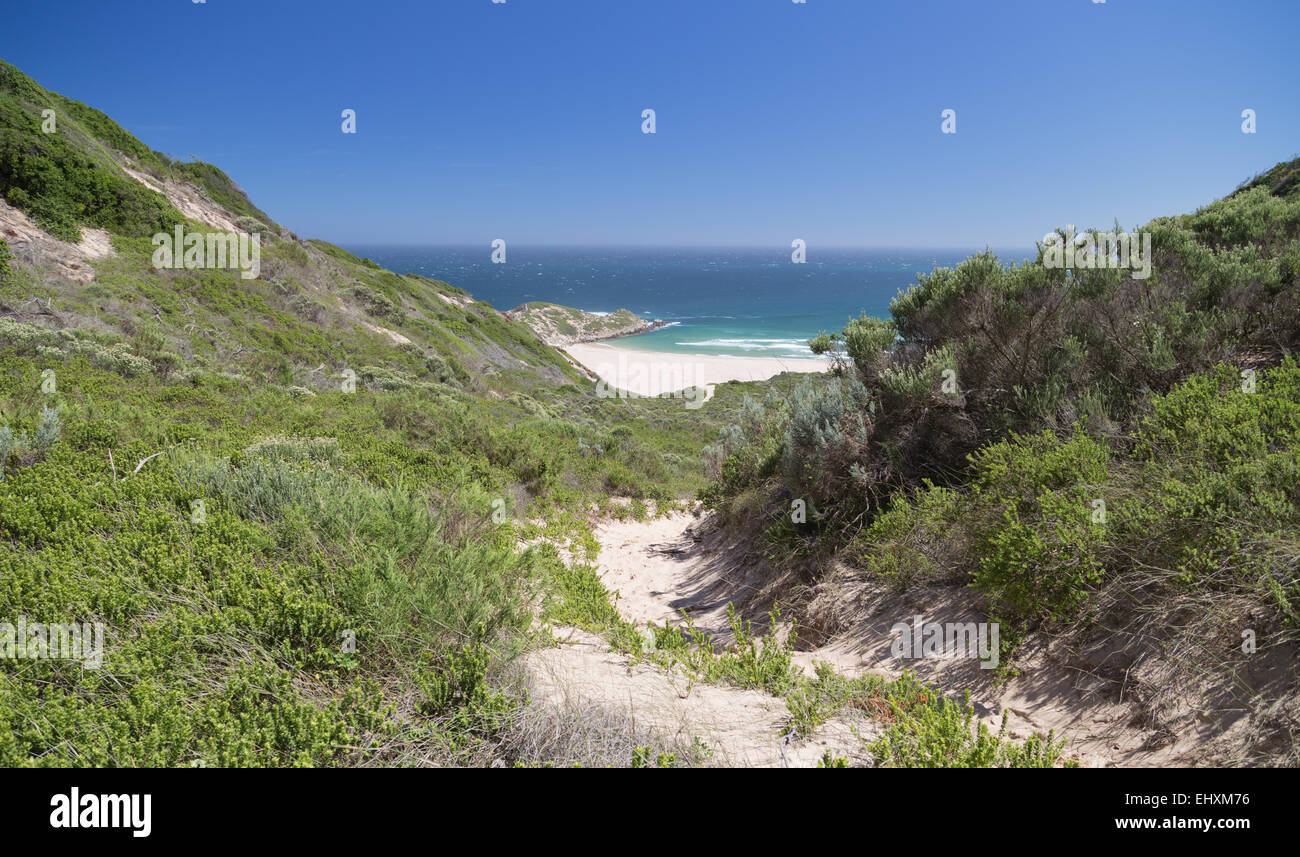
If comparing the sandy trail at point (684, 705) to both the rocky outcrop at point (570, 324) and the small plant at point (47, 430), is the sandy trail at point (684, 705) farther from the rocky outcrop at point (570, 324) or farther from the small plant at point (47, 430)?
the rocky outcrop at point (570, 324)

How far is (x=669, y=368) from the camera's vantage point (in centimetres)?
5122

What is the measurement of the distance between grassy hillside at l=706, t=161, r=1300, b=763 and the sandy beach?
34.6 m

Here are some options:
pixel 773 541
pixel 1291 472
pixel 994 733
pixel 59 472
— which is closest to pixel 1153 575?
pixel 1291 472

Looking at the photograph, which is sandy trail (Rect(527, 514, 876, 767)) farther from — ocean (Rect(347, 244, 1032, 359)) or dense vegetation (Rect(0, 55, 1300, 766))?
ocean (Rect(347, 244, 1032, 359))

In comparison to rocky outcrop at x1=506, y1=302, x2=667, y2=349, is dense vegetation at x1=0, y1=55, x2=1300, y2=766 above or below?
below

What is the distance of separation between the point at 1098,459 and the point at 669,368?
47170mm

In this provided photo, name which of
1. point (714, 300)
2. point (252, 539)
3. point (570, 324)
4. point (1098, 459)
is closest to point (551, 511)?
point (252, 539)

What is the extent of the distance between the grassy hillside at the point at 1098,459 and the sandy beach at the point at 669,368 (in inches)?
1362

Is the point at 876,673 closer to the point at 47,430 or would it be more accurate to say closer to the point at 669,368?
the point at 47,430

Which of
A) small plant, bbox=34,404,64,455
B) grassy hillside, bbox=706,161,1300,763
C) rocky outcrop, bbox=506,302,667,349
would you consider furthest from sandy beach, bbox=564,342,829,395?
small plant, bbox=34,404,64,455

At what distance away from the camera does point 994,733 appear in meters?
3.38

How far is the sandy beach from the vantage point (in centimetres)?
4556

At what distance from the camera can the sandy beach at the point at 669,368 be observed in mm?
45562

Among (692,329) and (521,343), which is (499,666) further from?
(692,329)
